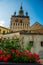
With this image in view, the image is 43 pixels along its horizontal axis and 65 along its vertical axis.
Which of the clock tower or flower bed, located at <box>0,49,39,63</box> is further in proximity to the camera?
the clock tower

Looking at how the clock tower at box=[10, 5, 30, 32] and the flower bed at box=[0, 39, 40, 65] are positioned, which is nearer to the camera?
the flower bed at box=[0, 39, 40, 65]

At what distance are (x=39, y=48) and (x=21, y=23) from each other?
80.7m

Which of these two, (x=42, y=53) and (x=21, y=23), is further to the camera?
(x=21, y=23)

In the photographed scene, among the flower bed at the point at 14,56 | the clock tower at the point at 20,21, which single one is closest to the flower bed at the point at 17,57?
the flower bed at the point at 14,56

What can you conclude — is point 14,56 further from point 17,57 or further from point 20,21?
point 20,21

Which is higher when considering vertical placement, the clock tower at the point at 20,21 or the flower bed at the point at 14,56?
the clock tower at the point at 20,21

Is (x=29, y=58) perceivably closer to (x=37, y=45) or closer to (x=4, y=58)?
(x=4, y=58)

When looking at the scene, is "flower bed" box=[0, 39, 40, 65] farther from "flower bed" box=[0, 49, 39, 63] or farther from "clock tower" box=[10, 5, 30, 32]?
"clock tower" box=[10, 5, 30, 32]

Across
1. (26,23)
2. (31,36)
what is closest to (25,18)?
(26,23)

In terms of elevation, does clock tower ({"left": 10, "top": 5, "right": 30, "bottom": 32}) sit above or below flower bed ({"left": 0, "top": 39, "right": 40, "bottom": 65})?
above

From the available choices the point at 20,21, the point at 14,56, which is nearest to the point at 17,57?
the point at 14,56

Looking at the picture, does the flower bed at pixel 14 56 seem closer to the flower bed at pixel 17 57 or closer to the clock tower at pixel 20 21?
the flower bed at pixel 17 57

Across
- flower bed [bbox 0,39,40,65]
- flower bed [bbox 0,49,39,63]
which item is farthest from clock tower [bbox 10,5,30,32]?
flower bed [bbox 0,49,39,63]

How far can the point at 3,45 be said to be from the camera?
207 inches
